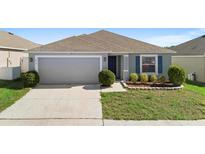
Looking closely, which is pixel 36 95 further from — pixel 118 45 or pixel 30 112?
pixel 118 45

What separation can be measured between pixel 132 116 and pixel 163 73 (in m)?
9.18

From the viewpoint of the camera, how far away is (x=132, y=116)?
31.2 feet

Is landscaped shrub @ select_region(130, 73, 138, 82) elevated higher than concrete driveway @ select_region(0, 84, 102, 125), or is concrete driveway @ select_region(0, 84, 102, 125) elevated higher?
landscaped shrub @ select_region(130, 73, 138, 82)

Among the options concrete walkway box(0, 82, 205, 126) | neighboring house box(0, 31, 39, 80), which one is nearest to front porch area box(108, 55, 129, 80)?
concrete walkway box(0, 82, 205, 126)

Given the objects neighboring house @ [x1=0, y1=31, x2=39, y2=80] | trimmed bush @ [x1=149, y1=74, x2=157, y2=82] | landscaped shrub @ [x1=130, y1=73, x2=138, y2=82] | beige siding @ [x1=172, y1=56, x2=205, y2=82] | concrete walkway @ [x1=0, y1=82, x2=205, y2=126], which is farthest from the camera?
beige siding @ [x1=172, y1=56, x2=205, y2=82]

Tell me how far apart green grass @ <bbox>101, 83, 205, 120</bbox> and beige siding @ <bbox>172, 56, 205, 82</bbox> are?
355 inches

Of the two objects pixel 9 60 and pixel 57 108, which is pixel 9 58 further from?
pixel 57 108

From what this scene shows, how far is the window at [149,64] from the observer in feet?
57.8

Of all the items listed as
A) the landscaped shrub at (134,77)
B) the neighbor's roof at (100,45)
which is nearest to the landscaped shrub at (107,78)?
the neighbor's roof at (100,45)

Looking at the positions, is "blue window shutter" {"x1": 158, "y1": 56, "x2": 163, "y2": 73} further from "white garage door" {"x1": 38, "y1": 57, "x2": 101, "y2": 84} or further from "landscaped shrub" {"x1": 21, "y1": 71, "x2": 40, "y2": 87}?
"landscaped shrub" {"x1": 21, "y1": 71, "x2": 40, "y2": 87}

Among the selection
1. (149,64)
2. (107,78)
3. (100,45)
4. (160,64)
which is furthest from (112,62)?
(107,78)

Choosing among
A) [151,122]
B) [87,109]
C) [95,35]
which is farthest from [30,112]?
[95,35]

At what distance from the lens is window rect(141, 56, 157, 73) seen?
693 inches

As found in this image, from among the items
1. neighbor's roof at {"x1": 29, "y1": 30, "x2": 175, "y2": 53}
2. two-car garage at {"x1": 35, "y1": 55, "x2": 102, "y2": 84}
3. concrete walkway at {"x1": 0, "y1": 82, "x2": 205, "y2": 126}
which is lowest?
concrete walkway at {"x1": 0, "y1": 82, "x2": 205, "y2": 126}
